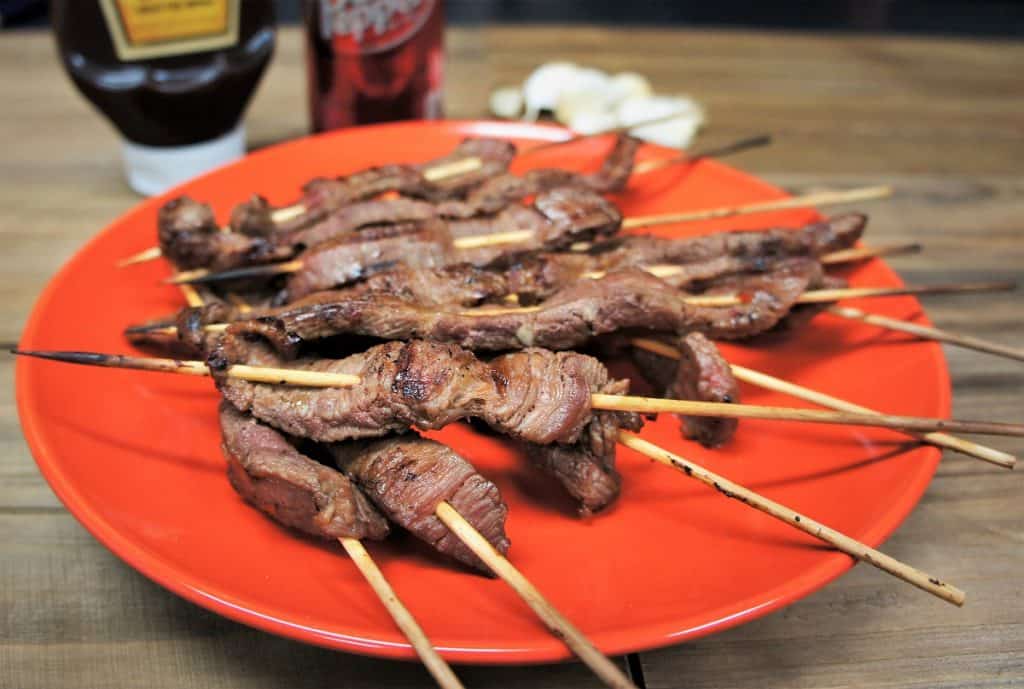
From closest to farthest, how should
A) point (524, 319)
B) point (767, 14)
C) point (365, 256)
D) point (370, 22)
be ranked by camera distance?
point (524, 319)
point (365, 256)
point (370, 22)
point (767, 14)

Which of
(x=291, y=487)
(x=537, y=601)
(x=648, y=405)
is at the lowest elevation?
(x=291, y=487)

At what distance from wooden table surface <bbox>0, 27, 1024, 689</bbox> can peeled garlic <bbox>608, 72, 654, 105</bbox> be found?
32cm

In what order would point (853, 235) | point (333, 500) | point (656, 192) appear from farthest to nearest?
point (656, 192)
point (853, 235)
point (333, 500)

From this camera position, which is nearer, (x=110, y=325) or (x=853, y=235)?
(x=110, y=325)

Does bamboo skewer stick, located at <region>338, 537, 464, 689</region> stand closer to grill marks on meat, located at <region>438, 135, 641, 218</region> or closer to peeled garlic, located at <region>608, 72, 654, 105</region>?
grill marks on meat, located at <region>438, 135, 641, 218</region>

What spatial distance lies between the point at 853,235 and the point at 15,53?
4090mm

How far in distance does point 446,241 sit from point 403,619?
3.79 feet

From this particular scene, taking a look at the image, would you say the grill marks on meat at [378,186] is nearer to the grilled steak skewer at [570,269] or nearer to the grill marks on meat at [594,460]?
the grilled steak skewer at [570,269]

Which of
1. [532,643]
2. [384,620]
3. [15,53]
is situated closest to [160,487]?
[384,620]

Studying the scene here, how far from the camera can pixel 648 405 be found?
1.82 metres

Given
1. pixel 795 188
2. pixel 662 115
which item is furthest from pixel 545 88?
pixel 795 188

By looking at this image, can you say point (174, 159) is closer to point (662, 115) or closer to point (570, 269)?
point (570, 269)

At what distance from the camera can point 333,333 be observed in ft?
6.68

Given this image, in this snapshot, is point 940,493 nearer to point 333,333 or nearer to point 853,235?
point 853,235
